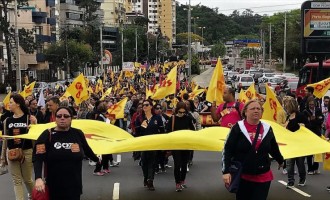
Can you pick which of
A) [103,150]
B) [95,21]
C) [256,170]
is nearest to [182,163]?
[103,150]

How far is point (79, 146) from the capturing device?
19.8 feet

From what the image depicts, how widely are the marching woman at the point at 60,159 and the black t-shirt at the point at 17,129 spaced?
2166 millimetres

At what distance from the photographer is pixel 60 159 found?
5906mm

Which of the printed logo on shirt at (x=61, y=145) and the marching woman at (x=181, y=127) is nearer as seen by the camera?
the printed logo on shirt at (x=61, y=145)

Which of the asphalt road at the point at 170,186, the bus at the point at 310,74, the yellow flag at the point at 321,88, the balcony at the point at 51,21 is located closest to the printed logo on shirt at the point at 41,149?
the asphalt road at the point at 170,186

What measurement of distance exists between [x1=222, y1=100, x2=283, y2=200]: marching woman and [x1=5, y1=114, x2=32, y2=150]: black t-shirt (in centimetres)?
333

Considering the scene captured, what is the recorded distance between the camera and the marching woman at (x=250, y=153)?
5.90m

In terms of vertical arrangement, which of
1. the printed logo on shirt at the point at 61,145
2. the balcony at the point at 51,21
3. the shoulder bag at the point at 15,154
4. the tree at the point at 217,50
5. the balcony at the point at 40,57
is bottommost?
the shoulder bag at the point at 15,154

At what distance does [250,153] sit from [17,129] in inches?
143

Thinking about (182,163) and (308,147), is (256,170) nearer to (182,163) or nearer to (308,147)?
(308,147)

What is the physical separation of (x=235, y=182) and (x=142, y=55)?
105m

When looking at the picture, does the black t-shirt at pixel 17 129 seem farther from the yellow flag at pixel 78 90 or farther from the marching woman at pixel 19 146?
the yellow flag at pixel 78 90

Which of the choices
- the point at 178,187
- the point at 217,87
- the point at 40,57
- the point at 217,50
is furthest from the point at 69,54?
the point at 217,50

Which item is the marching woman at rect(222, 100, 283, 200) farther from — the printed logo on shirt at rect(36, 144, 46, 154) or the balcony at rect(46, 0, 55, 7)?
the balcony at rect(46, 0, 55, 7)
